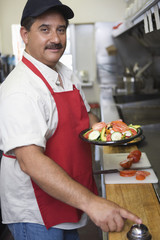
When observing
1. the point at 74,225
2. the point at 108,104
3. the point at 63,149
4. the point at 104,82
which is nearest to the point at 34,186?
the point at 63,149

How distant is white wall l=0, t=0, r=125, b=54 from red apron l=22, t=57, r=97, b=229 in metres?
4.35

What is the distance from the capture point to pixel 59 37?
4.57 ft

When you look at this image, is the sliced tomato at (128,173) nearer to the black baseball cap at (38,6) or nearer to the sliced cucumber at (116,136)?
the sliced cucumber at (116,136)

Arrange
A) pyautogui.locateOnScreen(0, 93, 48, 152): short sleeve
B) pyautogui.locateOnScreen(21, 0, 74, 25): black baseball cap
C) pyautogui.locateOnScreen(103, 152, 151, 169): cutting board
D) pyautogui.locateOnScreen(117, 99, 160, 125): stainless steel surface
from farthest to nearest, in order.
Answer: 1. pyautogui.locateOnScreen(117, 99, 160, 125): stainless steel surface
2. pyautogui.locateOnScreen(103, 152, 151, 169): cutting board
3. pyautogui.locateOnScreen(21, 0, 74, 25): black baseball cap
4. pyautogui.locateOnScreen(0, 93, 48, 152): short sleeve

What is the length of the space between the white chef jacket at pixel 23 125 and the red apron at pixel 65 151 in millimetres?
30

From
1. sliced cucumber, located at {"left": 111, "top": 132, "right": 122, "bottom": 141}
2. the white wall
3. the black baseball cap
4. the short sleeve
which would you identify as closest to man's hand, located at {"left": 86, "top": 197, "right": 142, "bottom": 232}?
the short sleeve

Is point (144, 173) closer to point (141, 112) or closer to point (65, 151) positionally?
point (65, 151)

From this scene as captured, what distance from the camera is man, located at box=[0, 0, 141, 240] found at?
114 cm

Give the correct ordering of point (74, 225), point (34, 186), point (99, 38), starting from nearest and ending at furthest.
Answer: point (34, 186) < point (74, 225) < point (99, 38)

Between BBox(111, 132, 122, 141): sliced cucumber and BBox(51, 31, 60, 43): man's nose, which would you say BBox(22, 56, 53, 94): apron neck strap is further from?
BBox(111, 132, 122, 141): sliced cucumber

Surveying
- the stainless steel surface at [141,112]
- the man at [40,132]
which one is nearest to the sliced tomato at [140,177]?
the man at [40,132]

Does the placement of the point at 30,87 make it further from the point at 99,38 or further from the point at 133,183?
the point at 99,38

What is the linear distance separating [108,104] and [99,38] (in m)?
2.07

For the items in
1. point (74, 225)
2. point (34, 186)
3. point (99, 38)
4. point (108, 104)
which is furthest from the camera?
point (99, 38)
